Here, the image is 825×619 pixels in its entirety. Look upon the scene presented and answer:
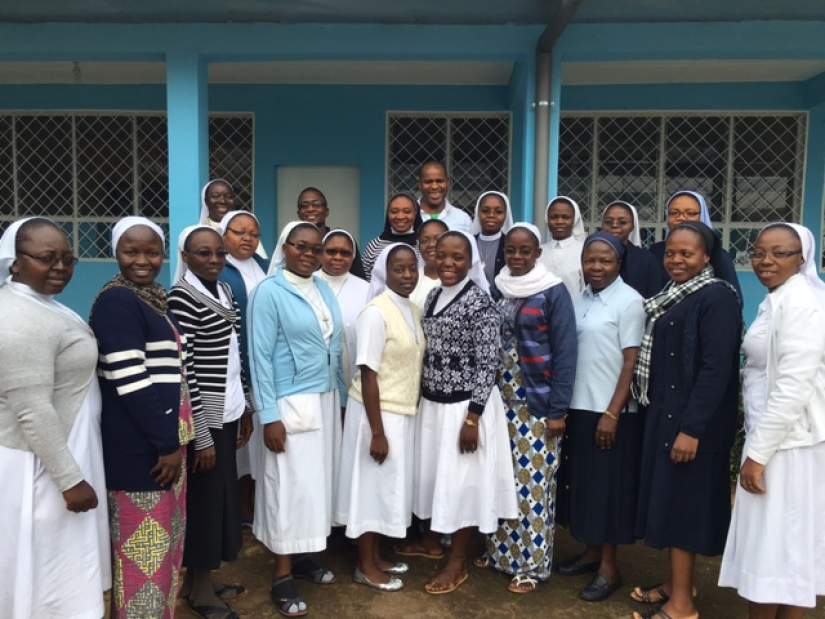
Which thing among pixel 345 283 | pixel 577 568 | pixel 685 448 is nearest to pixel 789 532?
pixel 685 448

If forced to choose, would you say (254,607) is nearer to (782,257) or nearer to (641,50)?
(782,257)

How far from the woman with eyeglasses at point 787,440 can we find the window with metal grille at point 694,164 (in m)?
4.78

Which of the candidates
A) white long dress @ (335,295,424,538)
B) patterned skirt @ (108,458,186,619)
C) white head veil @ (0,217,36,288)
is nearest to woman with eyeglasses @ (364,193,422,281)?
white long dress @ (335,295,424,538)

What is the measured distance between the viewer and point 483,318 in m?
2.93

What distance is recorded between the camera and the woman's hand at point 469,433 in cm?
293

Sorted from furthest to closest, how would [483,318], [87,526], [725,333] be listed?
[483,318], [725,333], [87,526]

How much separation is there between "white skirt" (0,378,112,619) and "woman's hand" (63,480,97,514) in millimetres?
54

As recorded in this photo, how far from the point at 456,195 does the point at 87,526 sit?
5.52m

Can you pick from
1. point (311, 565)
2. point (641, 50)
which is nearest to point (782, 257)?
point (311, 565)

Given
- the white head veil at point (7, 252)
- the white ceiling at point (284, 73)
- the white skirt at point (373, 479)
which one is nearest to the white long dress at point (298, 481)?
the white skirt at point (373, 479)

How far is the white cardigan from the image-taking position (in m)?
2.33

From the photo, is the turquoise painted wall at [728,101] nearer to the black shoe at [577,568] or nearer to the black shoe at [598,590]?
the black shoe at [577,568]

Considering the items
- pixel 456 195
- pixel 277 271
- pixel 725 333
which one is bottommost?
pixel 725 333

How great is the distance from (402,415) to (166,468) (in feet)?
3.63
